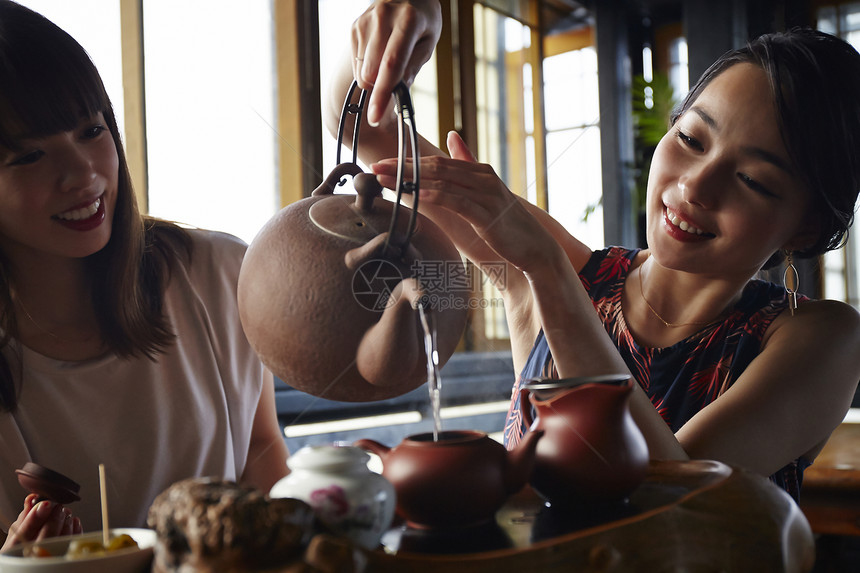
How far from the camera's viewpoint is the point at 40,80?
81cm

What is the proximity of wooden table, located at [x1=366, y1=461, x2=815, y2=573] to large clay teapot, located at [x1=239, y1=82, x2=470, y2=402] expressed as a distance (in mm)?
132

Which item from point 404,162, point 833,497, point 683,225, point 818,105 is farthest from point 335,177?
point 833,497

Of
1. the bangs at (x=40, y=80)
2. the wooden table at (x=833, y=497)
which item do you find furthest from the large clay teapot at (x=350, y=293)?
the wooden table at (x=833, y=497)

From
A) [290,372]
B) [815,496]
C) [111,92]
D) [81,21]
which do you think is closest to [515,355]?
[290,372]

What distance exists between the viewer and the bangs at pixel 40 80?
0.75 meters

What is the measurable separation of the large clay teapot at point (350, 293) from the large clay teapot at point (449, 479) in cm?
7

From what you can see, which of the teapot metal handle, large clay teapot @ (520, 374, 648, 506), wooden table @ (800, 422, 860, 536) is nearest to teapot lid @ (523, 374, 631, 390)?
large clay teapot @ (520, 374, 648, 506)

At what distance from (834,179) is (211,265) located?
955 millimetres

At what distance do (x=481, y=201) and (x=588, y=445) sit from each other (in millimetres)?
244

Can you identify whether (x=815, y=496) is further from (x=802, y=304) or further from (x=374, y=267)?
(x=374, y=267)

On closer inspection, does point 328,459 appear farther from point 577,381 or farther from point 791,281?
point 791,281

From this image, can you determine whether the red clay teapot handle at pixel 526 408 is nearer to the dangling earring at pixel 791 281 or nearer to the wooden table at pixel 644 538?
the wooden table at pixel 644 538

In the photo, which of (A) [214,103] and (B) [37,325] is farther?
(B) [37,325]

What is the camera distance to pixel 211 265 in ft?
3.36
